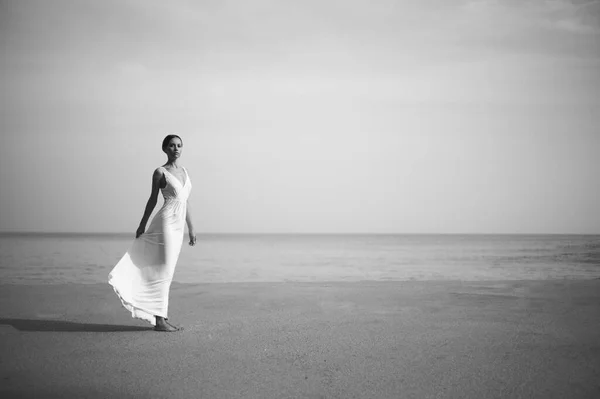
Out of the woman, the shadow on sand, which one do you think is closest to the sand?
the shadow on sand

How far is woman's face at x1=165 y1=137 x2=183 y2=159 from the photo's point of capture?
5500mm

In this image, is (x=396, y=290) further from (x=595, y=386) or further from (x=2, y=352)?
(x=2, y=352)

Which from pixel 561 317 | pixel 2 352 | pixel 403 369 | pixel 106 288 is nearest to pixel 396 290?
pixel 561 317

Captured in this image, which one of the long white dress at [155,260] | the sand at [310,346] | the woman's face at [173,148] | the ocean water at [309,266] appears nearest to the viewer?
the sand at [310,346]

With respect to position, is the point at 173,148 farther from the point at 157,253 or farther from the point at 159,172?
the point at 157,253

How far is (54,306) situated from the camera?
6723 mm

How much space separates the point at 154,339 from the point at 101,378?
4.44ft

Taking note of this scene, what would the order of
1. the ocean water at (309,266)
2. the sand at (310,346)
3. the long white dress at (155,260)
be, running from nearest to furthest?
the sand at (310,346) < the long white dress at (155,260) < the ocean water at (309,266)

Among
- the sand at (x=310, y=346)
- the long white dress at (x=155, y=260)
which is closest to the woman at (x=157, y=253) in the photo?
the long white dress at (x=155, y=260)

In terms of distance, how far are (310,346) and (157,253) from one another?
2.25 m

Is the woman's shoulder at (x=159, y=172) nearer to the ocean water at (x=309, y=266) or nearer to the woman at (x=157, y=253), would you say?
the woman at (x=157, y=253)

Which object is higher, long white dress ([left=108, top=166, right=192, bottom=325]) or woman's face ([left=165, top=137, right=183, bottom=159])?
woman's face ([left=165, top=137, right=183, bottom=159])

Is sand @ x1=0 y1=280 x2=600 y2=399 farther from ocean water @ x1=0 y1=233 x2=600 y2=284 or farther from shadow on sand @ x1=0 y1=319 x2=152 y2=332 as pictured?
ocean water @ x1=0 y1=233 x2=600 y2=284

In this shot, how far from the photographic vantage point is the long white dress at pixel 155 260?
5.29 meters
